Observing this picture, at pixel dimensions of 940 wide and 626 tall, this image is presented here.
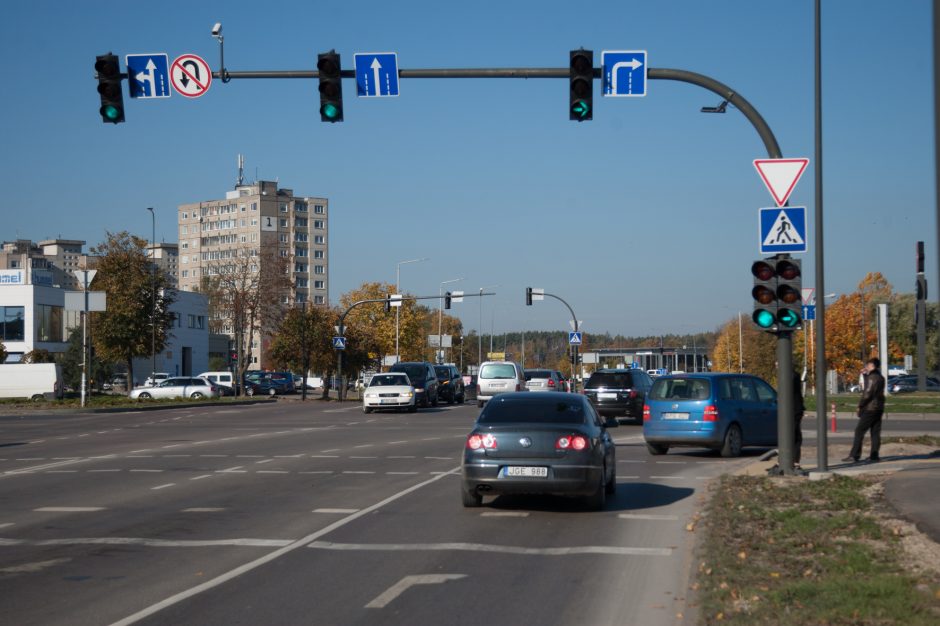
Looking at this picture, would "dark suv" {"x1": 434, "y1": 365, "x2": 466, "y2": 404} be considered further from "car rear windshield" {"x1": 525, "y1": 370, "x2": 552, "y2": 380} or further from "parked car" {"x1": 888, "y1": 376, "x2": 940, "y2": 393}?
"parked car" {"x1": 888, "y1": 376, "x2": 940, "y2": 393}

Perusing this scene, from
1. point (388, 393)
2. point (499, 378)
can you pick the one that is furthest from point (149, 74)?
point (499, 378)

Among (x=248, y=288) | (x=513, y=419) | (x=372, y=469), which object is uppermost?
(x=248, y=288)

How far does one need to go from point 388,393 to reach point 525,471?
30452 millimetres

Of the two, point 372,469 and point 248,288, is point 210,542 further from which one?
point 248,288

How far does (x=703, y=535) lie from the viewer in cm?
1080

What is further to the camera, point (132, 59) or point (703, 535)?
point (132, 59)

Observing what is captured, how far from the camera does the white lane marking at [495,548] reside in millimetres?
10141

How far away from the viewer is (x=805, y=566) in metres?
8.66

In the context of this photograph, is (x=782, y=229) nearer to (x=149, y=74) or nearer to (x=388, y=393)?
(x=149, y=74)

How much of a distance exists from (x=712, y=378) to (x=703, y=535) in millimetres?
10122

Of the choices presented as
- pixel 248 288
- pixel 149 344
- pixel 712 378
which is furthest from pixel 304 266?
pixel 712 378

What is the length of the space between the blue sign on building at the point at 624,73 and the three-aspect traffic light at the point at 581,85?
29 centimetres

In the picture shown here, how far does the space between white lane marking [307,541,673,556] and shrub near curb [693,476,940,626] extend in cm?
66

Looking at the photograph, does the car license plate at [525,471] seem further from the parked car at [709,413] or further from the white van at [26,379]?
the white van at [26,379]
